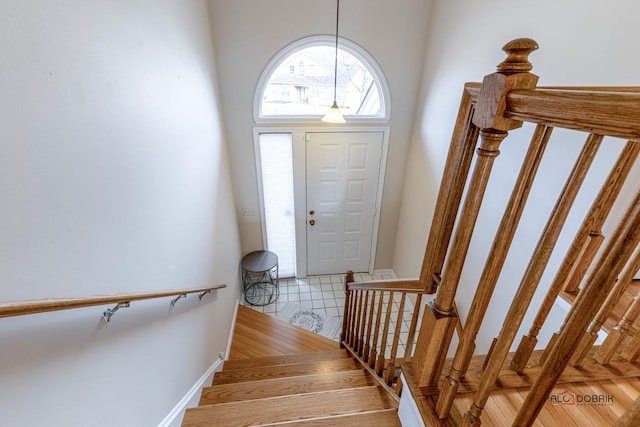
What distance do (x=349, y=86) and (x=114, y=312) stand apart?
3.10m

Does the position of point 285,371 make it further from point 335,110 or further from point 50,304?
point 335,110

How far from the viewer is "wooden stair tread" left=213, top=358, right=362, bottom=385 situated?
219 centimetres

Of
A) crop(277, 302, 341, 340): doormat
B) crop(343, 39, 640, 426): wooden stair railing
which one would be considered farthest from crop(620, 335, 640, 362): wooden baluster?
crop(277, 302, 341, 340): doormat

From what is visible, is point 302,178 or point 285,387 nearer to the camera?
point 285,387

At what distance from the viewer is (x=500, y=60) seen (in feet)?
6.94

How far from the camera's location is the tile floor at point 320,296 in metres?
3.68

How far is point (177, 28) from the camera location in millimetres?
1876

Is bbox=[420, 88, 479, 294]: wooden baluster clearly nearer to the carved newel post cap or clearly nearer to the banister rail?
the carved newel post cap

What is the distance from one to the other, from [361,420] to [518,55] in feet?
4.35

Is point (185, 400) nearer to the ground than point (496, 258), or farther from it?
nearer to the ground

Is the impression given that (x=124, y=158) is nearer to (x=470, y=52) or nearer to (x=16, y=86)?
(x=16, y=86)

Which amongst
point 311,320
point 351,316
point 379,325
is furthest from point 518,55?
point 311,320

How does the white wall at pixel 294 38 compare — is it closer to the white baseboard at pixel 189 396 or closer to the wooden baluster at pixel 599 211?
the white baseboard at pixel 189 396

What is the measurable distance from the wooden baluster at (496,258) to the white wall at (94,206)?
109cm
